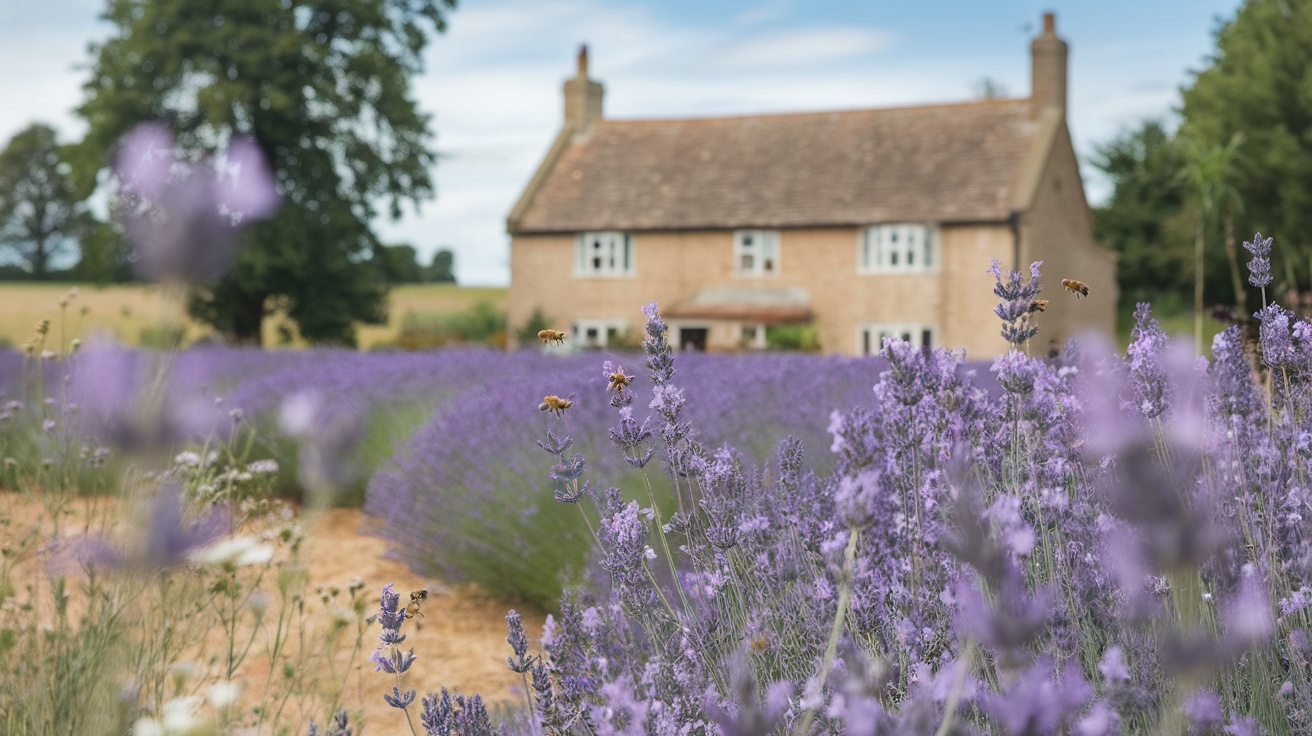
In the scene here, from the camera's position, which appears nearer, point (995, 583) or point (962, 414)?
point (995, 583)

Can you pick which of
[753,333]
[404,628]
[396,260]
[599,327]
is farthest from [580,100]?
[404,628]

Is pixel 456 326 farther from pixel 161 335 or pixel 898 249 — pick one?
pixel 161 335

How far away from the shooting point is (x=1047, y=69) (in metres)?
23.8

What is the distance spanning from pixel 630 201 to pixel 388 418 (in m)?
17.7

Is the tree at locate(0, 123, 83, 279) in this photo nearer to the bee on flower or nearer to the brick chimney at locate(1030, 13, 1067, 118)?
the brick chimney at locate(1030, 13, 1067, 118)

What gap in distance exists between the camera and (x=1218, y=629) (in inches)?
86.0

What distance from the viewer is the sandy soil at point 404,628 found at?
393 cm

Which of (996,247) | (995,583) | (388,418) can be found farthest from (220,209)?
(996,247)

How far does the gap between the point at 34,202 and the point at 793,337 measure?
139ft

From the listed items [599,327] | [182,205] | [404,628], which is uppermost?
[182,205]

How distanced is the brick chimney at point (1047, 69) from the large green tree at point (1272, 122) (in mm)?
3148

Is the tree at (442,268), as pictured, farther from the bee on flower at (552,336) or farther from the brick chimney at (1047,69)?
the bee on flower at (552,336)

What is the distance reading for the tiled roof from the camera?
76.1 feet

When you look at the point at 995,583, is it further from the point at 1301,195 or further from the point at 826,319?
the point at 1301,195
